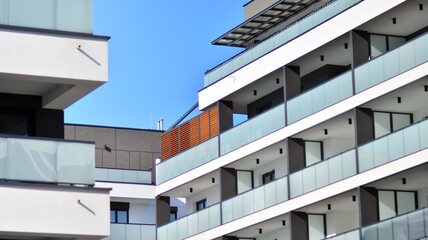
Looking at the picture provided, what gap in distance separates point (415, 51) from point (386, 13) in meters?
2.68

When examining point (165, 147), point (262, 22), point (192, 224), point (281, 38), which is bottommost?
point (192, 224)

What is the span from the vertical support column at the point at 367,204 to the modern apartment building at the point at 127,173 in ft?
52.4

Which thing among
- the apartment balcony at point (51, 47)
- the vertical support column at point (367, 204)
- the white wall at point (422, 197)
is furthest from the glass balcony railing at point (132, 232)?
the apartment balcony at point (51, 47)

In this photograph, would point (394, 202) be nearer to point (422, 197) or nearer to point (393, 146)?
point (422, 197)

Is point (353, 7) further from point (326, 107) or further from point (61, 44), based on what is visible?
point (61, 44)

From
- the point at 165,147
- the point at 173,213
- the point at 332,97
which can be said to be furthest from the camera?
the point at 173,213

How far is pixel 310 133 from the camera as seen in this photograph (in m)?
58.5

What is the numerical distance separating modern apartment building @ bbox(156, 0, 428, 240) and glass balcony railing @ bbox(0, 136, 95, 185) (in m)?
23.4

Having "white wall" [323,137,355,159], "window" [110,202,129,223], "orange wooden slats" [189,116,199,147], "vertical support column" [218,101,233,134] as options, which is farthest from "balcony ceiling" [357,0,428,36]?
"window" [110,202,129,223]

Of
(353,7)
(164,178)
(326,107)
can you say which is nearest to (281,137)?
(326,107)

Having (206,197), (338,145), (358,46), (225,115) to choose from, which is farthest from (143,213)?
(358,46)

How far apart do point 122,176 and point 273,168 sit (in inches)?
428

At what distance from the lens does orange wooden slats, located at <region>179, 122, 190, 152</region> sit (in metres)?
69.6

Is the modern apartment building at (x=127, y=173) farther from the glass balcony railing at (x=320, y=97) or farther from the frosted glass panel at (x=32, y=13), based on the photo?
the frosted glass panel at (x=32, y=13)
